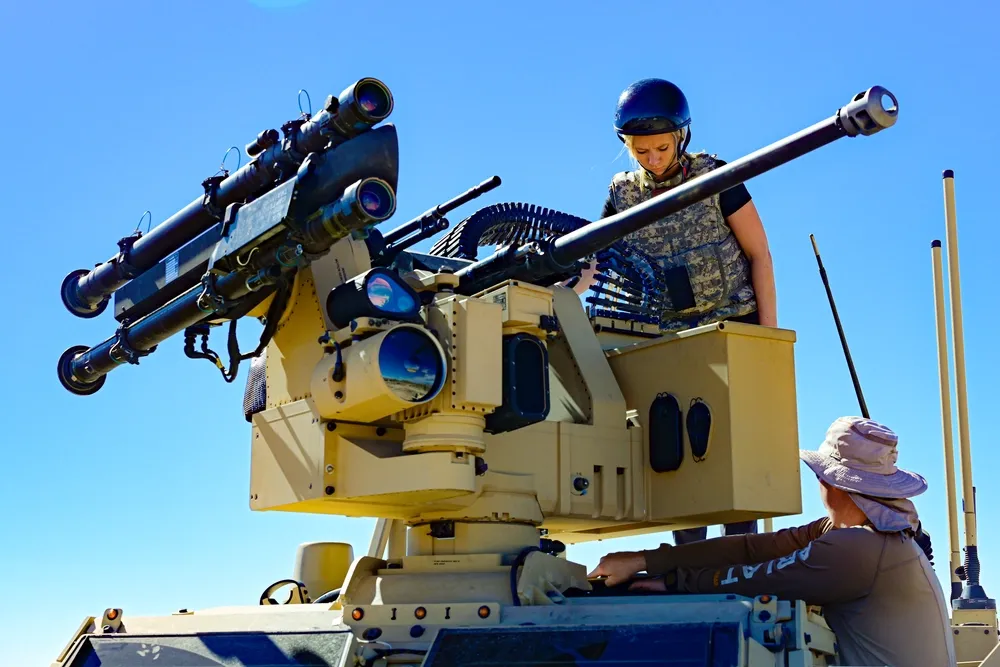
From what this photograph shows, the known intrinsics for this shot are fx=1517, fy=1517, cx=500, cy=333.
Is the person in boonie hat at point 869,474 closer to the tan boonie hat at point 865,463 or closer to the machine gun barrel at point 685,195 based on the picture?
the tan boonie hat at point 865,463

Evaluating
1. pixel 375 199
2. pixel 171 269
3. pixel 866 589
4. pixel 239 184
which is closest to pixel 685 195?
pixel 375 199

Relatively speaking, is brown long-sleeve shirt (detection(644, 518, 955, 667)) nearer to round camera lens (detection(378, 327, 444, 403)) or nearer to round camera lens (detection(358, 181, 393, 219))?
round camera lens (detection(378, 327, 444, 403))

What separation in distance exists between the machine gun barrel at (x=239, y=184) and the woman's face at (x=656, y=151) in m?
1.77

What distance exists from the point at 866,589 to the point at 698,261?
102 inches

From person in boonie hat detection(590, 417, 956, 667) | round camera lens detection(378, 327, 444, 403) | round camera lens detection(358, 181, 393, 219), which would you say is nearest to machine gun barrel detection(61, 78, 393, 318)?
round camera lens detection(358, 181, 393, 219)

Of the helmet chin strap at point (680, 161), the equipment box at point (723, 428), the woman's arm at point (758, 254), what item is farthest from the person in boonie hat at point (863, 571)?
the helmet chin strap at point (680, 161)

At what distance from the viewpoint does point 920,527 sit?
21.3 ft

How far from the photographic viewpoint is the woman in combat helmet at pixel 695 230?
8.18 meters

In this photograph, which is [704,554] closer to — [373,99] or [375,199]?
[375,199]

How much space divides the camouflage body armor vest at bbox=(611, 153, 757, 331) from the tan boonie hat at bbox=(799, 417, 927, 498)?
1.78m

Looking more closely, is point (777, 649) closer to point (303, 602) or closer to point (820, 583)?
point (820, 583)

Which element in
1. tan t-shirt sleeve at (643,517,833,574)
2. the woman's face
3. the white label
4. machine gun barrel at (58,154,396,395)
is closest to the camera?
tan t-shirt sleeve at (643,517,833,574)

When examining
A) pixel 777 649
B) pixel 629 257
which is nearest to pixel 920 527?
pixel 777 649

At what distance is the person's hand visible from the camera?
682 centimetres
